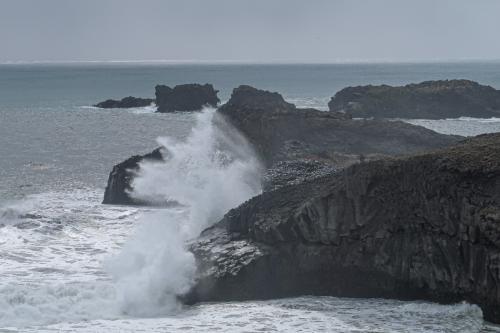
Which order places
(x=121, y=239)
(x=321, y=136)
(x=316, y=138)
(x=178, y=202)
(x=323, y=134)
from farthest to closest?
(x=323, y=134) < (x=321, y=136) < (x=316, y=138) < (x=178, y=202) < (x=121, y=239)

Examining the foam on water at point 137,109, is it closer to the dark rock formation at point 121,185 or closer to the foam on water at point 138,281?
the dark rock formation at point 121,185

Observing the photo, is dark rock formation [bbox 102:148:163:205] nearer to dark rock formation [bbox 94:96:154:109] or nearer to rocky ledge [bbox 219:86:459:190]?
rocky ledge [bbox 219:86:459:190]

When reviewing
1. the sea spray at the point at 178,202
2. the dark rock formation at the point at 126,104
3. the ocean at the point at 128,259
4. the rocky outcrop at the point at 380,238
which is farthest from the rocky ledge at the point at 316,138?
the dark rock formation at the point at 126,104

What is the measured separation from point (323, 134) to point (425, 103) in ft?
153

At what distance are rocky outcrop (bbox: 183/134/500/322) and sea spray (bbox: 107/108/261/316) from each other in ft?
3.79

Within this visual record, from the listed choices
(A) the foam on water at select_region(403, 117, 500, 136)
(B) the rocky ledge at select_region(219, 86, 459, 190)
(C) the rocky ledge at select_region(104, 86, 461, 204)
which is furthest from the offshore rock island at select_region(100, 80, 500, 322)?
(A) the foam on water at select_region(403, 117, 500, 136)

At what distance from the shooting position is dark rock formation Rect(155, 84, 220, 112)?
106562mm

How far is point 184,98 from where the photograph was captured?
355 ft

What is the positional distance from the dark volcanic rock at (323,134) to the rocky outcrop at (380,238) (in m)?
16.2

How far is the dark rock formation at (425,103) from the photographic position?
91562 millimetres

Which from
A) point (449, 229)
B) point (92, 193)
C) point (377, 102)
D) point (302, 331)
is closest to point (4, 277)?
point (302, 331)

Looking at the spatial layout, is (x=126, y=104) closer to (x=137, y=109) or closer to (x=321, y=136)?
(x=137, y=109)

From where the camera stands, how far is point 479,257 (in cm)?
2388

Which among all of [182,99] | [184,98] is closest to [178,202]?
[182,99]
